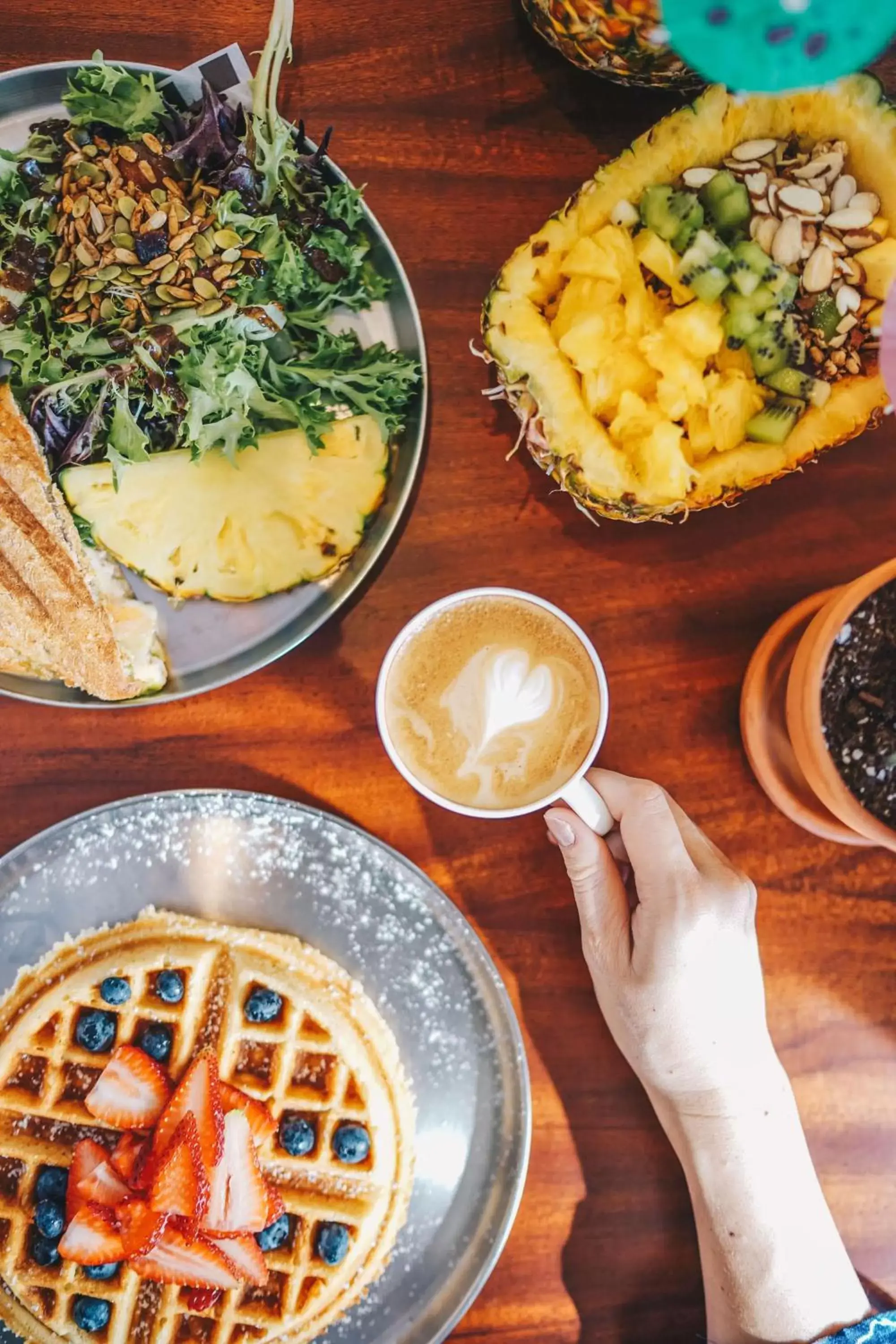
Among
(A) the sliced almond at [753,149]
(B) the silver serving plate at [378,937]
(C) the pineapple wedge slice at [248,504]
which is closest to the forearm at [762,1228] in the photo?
(B) the silver serving plate at [378,937]

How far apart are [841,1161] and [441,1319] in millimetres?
597

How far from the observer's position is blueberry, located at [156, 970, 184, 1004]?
1.27 metres

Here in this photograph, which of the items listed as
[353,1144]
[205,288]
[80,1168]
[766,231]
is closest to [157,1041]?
[80,1168]

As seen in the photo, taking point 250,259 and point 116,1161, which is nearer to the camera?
point 250,259

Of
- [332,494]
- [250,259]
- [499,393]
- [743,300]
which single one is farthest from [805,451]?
[250,259]

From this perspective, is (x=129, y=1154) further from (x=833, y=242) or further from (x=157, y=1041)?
(x=833, y=242)

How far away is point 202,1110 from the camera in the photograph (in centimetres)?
126

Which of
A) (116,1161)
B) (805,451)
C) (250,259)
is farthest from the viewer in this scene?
(116,1161)

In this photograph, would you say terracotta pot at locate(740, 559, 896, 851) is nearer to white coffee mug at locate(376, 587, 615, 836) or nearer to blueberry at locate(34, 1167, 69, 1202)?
white coffee mug at locate(376, 587, 615, 836)

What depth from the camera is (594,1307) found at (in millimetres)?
1321

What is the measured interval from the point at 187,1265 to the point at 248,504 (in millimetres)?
1011

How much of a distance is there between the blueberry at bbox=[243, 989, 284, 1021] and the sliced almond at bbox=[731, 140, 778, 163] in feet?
3.83

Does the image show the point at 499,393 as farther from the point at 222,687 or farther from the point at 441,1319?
the point at 441,1319

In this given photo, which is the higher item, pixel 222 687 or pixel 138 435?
pixel 138 435
